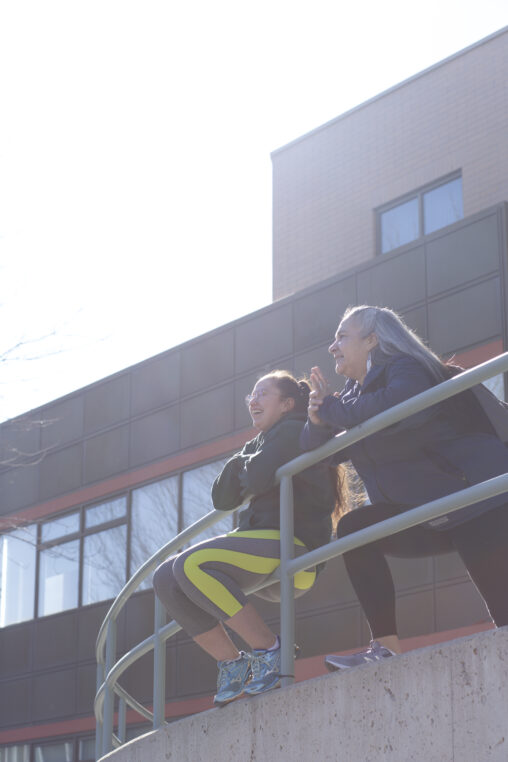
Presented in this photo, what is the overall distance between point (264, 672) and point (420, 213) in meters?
14.2

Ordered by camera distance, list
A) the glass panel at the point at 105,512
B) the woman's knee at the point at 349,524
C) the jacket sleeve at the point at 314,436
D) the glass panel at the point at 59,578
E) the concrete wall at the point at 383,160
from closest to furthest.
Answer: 1. the woman's knee at the point at 349,524
2. the jacket sleeve at the point at 314,436
3. the concrete wall at the point at 383,160
4. the glass panel at the point at 105,512
5. the glass panel at the point at 59,578

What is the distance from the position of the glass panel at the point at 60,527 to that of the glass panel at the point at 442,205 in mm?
6906

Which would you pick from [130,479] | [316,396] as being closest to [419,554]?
[316,396]

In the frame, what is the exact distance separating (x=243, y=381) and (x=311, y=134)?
5746mm

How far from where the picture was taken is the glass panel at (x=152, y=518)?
1678 cm

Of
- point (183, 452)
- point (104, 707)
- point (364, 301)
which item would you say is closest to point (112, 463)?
point (183, 452)

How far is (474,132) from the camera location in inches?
689

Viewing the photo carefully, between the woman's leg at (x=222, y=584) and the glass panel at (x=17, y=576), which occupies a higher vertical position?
the glass panel at (x=17, y=576)

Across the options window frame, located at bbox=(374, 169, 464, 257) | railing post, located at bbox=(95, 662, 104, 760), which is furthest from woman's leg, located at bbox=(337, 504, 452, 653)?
window frame, located at bbox=(374, 169, 464, 257)

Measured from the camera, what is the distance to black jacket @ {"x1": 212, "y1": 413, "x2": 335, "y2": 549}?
473 centimetres

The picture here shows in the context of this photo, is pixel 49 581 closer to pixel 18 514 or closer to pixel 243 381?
pixel 18 514

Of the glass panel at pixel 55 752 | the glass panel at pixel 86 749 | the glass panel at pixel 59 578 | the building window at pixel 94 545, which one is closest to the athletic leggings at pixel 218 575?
the building window at pixel 94 545

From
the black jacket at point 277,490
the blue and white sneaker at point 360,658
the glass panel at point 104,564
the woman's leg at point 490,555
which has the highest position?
the glass panel at point 104,564

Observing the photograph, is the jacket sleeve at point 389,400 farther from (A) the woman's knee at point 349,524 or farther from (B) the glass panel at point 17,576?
(B) the glass panel at point 17,576
